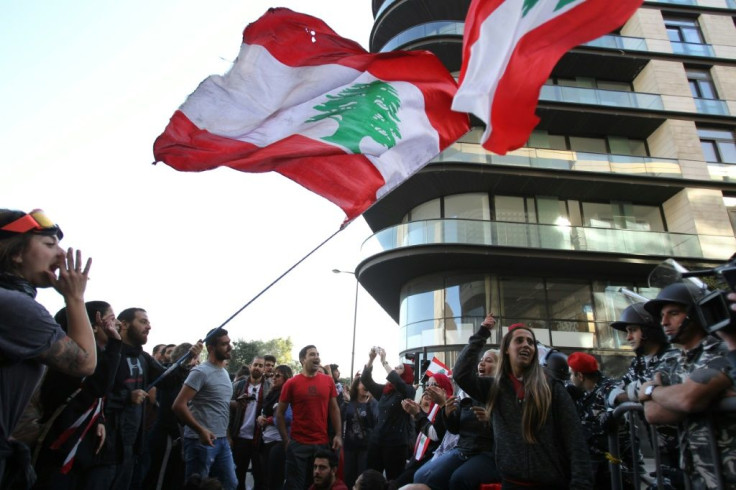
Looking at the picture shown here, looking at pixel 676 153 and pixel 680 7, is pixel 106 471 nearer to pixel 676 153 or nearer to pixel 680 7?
pixel 676 153

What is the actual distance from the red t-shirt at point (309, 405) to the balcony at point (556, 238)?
1138 centimetres

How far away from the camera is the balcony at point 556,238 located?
1664 centimetres

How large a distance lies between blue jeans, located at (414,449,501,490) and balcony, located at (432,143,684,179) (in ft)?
48.0

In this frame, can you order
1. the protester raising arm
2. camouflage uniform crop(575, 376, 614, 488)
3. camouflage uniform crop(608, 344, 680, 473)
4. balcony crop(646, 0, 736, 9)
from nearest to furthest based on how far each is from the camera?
camouflage uniform crop(608, 344, 680, 473) < the protester raising arm < camouflage uniform crop(575, 376, 614, 488) < balcony crop(646, 0, 736, 9)

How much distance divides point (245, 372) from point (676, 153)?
1855cm

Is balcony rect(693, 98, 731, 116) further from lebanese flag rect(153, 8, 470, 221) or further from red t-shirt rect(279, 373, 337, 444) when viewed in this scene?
red t-shirt rect(279, 373, 337, 444)

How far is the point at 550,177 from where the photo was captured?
1777 centimetres

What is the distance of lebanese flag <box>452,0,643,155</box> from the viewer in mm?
3037

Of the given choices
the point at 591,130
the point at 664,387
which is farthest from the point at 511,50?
the point at 591,130

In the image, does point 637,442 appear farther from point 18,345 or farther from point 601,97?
point 601,97

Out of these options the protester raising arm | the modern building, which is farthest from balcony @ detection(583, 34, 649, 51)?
the protester raising arm

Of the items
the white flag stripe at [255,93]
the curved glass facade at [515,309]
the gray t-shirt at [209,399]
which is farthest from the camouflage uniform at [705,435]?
the curved glass facade at [515,309]

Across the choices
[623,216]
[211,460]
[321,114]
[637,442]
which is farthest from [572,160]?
[211,460]

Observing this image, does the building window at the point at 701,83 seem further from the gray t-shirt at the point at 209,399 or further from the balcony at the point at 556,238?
the gray t-shirt at the point at 209,399
